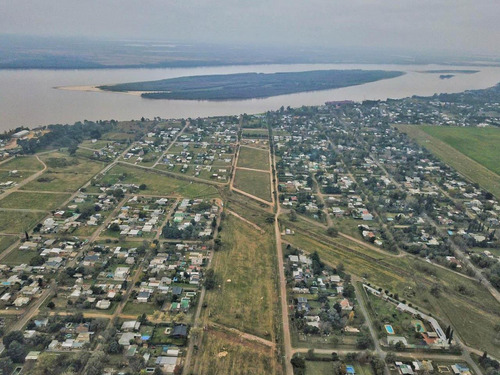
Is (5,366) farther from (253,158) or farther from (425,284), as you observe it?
(253,158)

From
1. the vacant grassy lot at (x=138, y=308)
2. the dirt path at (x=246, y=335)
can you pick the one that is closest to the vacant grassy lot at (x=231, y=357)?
the dirt path at (x=246, y=335)

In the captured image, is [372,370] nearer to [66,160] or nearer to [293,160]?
[293,160]

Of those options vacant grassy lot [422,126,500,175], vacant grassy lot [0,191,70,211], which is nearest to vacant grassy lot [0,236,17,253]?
vacant grassy lot [0,191,70,211]

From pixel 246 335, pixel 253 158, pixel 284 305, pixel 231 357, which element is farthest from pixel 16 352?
pixel 253 158

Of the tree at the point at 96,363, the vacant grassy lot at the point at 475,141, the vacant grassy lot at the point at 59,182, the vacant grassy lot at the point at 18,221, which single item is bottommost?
the tree at the point at 96,363

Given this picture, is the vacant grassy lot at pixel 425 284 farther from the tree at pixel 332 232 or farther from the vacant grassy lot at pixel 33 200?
the vacant grassy lot at pixel 33 200
